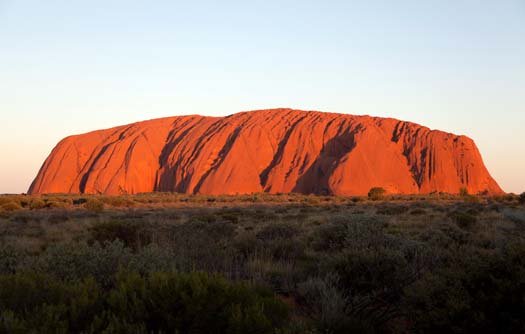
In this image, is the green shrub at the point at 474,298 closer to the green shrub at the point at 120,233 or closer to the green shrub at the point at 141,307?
the green shrub at the point at 141,307

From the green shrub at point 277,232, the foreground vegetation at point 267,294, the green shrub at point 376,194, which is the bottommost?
the green shrub at point 376,194

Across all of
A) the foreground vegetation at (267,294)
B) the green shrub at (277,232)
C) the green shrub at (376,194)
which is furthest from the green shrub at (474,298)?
the green shrub at (376,194)

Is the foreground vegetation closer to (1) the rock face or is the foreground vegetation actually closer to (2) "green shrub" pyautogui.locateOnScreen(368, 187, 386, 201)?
(2) "green shrub" pyautogui.locateOnScreen(368, 187, 386, 201)

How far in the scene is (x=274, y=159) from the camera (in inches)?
2496

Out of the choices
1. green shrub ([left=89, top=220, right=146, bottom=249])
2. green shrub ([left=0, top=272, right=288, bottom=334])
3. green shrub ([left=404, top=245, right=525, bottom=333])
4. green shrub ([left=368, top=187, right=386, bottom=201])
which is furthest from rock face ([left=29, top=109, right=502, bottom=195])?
green shrub ([left=0, top=272, right=288, bottom=334])

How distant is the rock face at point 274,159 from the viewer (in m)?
58.5

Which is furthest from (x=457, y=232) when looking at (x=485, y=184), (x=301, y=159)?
(x=485, y=184)

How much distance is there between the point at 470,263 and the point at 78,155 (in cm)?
7338

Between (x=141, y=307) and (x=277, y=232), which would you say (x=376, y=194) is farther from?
(x=141, y=307)

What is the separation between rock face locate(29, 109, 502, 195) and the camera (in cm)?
5853

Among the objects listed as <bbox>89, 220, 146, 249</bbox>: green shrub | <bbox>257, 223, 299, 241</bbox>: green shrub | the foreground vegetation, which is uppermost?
the foreground vegetation

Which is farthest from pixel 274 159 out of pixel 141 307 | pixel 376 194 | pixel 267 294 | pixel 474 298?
pixel 141 307

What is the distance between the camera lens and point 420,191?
2361 inches

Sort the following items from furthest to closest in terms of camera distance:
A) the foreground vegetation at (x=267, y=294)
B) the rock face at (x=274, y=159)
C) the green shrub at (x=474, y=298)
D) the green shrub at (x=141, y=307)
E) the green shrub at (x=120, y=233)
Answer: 1. the rock face at (x=274, y=159)
2. the green shrub at (x=120, y=233)
3. the green shrub at (x=474, y=298)
4. the foreground vegetation at (x=267, y=294)
5. the green shrub at (x=141, y=307)
